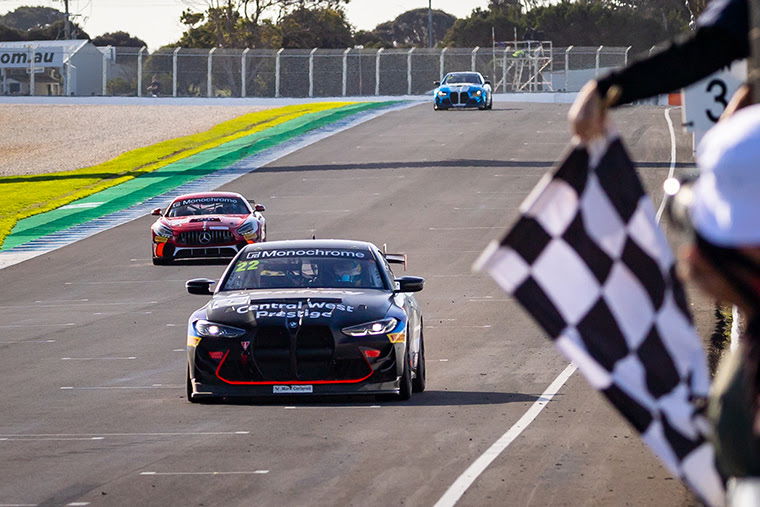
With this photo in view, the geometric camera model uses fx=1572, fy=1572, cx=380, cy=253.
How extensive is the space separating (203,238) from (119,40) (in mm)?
128625

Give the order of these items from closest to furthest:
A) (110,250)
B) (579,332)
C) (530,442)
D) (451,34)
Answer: (579,332)
(530,442)
(110,250)
(451,34)

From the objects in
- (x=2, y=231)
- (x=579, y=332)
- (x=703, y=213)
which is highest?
(x=703, y=213)

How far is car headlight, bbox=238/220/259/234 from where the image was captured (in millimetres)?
28273

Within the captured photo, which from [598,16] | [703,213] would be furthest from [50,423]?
[598,16]

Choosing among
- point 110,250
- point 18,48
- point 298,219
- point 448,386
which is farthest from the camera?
point 18,48

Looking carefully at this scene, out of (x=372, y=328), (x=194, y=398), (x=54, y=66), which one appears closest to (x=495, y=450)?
(x=372, y=328)

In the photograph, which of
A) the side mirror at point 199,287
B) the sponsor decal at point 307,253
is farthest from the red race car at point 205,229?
the side mirror at point 199,287

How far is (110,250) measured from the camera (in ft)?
106

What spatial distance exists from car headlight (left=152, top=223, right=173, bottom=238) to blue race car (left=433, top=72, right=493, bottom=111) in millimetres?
32593

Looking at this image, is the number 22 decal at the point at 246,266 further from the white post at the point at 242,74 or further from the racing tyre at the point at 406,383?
the white post at the point at 242,74

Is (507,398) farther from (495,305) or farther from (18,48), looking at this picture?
(18,48)

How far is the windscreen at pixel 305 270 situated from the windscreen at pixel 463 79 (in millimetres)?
46748

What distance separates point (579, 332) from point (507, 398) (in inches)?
401

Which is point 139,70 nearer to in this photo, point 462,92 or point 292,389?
point 462,92
